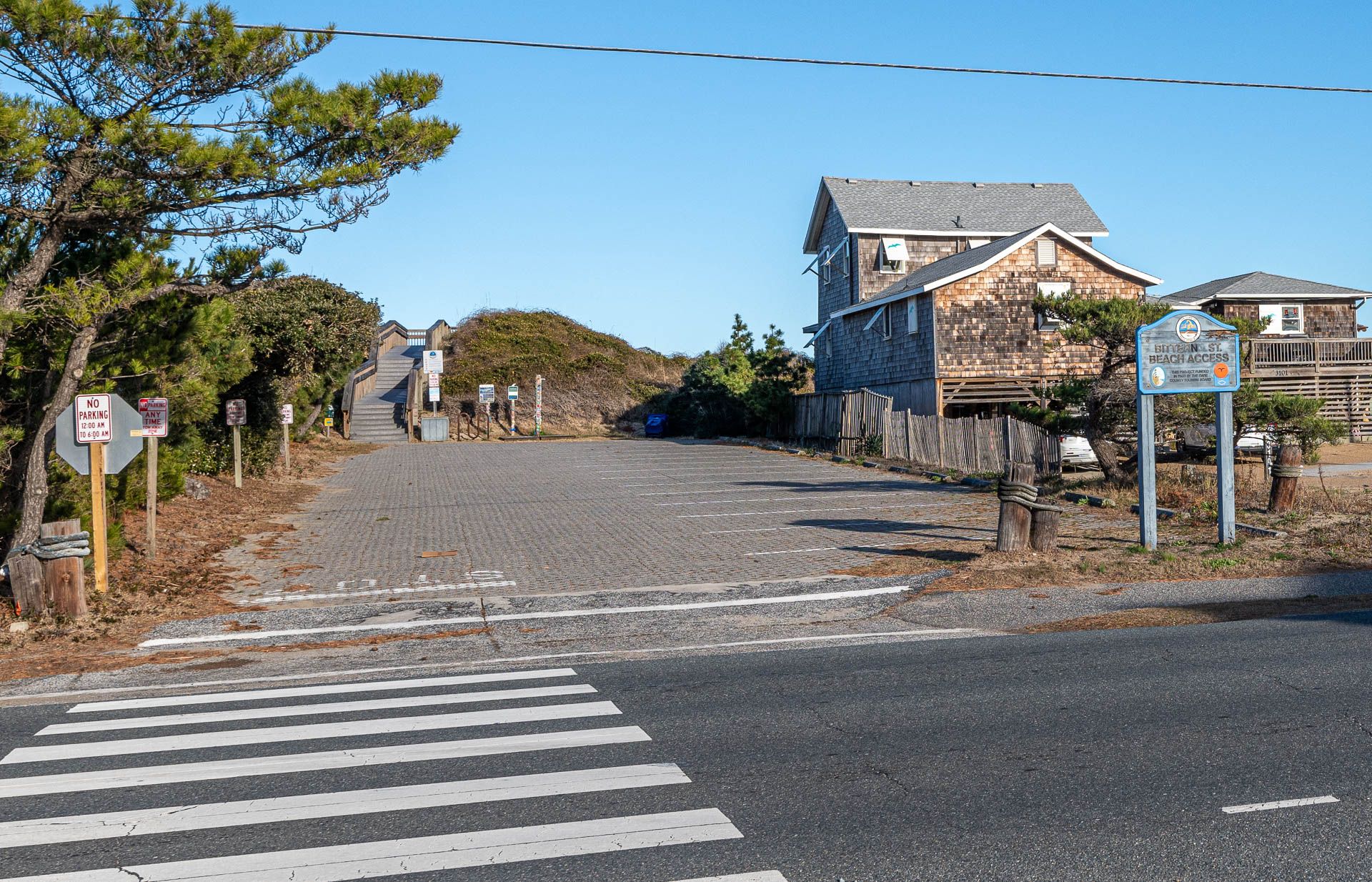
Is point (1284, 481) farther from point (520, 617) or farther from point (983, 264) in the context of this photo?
Result: point (983, 264)

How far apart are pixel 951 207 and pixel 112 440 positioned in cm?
3485

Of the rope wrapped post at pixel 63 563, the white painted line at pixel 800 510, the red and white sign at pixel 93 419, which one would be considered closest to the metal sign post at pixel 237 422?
the white painted line at pixel 800 510

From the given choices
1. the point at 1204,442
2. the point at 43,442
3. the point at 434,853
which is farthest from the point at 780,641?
the point at 1204,442

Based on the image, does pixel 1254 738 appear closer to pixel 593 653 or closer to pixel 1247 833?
pixel 1247 833

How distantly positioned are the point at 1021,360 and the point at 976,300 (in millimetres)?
2276

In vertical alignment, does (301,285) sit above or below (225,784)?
above

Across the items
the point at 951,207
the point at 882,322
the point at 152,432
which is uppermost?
the point at 951,207

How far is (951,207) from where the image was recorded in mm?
42281

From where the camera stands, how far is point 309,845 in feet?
16.1

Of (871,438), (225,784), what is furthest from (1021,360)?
(225,784)

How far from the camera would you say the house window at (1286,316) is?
1670 inches

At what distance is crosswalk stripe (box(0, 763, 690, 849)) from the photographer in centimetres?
516

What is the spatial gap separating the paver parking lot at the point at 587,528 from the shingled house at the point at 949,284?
5476 mm

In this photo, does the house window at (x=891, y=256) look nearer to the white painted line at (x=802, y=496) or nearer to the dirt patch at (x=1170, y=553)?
the white painted line at (x=802, y=496)
